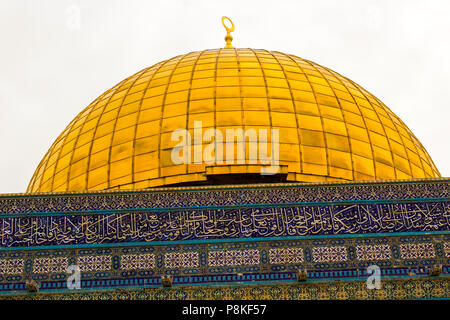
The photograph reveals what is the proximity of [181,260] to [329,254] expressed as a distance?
120 centimetres

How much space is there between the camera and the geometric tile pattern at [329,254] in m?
7.77

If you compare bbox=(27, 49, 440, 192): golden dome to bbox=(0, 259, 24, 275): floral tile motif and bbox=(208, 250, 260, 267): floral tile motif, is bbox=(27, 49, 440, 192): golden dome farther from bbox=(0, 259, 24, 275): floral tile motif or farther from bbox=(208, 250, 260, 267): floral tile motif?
bbox=(0, 259, 24, 275): floral tile motif

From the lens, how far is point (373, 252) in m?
7.81

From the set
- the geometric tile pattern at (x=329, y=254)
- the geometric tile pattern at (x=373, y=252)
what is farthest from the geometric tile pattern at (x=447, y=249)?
the geometric tile pattern at (x=329, y=254)

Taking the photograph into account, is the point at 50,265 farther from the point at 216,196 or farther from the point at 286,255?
the point at 286,255

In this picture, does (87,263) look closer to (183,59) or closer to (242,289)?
(242,289)

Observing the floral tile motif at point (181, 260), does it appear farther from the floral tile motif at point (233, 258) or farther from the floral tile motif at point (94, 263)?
the floral tile motif at point (94, 263)

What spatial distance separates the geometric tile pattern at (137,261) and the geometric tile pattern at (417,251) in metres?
2.04

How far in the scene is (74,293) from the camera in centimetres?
762

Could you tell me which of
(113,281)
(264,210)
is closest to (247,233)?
(264,210)

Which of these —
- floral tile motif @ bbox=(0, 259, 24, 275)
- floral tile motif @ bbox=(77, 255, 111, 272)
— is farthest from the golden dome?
floral tile motif @ bbox=(0, 259, 24, 275)

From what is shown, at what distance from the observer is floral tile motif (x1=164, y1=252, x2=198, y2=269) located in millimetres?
7742

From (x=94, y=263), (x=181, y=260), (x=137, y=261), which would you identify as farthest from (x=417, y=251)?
(x=94, y=263)

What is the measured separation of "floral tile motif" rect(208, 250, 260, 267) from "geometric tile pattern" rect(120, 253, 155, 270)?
1.57 ft
